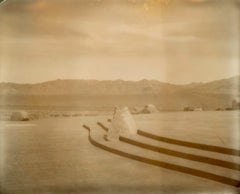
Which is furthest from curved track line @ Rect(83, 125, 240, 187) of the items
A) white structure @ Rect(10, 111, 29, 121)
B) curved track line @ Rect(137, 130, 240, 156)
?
white structure @ Rect(10, 111, 29, 121)

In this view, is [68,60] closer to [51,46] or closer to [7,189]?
[51,46]

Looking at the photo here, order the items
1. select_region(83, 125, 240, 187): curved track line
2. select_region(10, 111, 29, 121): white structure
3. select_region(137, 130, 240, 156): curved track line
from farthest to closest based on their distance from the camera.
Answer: select_region(10, 111, 29, 121): white structure
select_region(137, 130, 240, 156): curved track line
select_region(83, 125, 240, 187): curved track line

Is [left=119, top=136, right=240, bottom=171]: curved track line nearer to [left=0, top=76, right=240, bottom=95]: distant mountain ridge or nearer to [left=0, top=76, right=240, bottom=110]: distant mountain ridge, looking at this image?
[left=0, top=76, right=240, bottom=110]: distant mountain ridge

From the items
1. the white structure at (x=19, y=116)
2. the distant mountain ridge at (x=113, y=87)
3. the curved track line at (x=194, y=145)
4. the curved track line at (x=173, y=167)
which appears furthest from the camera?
the white structure at (x=19, y=116)

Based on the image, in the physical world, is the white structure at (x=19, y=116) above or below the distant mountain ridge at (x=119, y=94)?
below

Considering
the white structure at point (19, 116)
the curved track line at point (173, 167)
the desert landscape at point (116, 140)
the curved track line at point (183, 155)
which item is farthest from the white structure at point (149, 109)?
the white structure at point (19, 116)

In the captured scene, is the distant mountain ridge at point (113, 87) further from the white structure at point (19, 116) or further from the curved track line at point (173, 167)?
the curved track line at point (173, 167)
